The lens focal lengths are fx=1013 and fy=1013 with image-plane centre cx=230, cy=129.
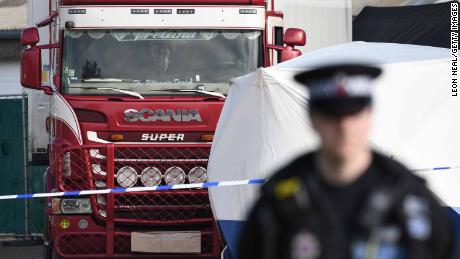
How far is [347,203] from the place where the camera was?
303 centimetres

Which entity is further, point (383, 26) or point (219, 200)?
point (383, 26)

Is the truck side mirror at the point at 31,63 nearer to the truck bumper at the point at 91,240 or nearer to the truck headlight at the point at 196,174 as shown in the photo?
the truck bumper at the point at 91,240

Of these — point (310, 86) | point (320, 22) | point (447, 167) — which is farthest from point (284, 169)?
point (320, 22)

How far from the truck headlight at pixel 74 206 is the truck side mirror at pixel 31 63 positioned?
4.07 ft

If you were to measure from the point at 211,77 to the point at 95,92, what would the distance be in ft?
3.70

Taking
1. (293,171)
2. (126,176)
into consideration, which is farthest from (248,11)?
(293,171)

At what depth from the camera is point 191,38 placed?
996 cm

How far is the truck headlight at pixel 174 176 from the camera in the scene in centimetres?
956

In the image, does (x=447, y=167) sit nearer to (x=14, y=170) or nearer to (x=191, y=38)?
(x=191, y=38)

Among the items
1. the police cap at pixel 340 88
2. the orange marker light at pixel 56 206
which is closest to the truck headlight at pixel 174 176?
the orange marker light at pixel 56 206

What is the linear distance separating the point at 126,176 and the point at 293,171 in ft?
21.2

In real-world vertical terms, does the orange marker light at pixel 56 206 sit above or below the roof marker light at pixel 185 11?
below

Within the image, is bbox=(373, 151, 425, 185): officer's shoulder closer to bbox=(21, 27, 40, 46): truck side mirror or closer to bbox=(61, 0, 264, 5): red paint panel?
bbox=(61, 0, 264, 5): red paint panel

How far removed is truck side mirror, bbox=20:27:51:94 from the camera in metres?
9.95
